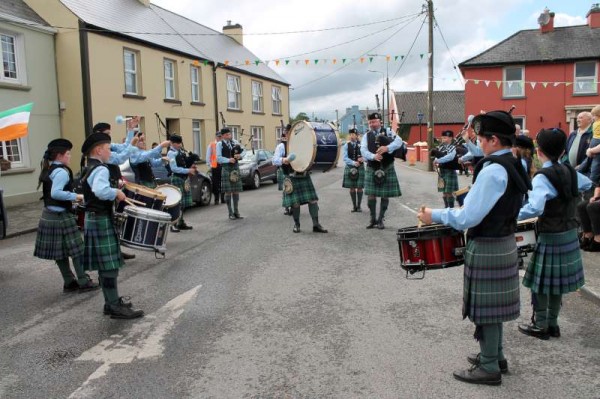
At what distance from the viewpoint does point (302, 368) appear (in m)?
3.73

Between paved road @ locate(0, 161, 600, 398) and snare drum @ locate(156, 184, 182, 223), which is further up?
snare drum @ locate(156, 184, 182, 223)

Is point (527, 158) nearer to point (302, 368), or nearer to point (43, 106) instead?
point (302, 368)

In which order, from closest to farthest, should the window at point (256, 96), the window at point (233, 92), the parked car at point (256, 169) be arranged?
1. the parked car at point (256, 169)
2. the window at point (233, 92)
3. the window at point (256, 96)

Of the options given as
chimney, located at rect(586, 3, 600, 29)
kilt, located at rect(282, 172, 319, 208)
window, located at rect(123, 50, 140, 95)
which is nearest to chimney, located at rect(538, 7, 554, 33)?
chimney, located at rect(586, 3, 600, 29)

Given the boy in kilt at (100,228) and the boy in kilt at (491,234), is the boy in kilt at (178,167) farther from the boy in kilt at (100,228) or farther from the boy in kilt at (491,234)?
the boy in kilt at (491,234)

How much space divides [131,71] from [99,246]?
15.2 m

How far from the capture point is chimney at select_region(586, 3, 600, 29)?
30.9m

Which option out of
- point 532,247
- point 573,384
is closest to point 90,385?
point 573,384

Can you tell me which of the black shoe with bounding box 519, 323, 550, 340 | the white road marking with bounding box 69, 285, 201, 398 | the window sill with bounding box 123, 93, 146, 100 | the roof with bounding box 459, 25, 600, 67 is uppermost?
the roof with bounding box 459, 25, 600, 67

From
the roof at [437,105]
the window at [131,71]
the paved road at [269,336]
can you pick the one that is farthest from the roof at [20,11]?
the roof at [437,105]

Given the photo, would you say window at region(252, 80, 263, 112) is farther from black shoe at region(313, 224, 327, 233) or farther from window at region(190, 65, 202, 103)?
black shoe at region(313, 224, 327, 233)

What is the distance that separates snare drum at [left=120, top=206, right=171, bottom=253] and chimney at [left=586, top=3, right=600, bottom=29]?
33558 mm

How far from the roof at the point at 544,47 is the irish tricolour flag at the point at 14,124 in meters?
27.9

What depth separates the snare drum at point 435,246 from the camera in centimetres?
368
